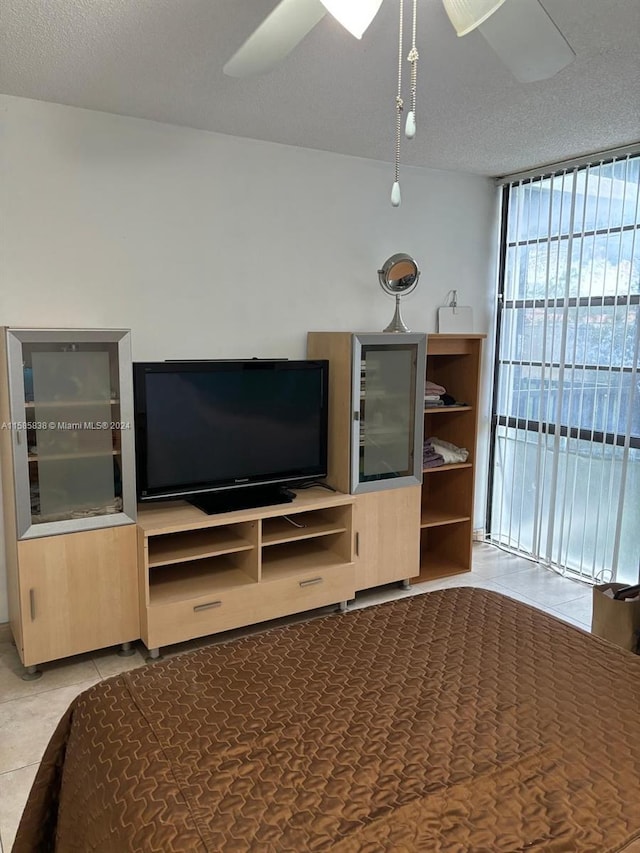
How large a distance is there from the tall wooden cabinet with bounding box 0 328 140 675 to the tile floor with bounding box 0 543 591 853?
111 millimetres

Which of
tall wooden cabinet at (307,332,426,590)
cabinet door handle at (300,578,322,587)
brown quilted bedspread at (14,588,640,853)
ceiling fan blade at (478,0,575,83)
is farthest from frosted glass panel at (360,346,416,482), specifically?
ceiling fan blade at (478,0,575,83)

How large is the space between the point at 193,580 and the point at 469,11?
2.54m

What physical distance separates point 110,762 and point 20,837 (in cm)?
39

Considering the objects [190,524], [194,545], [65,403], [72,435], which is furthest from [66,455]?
[194,545]

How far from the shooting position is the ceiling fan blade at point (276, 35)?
151cm

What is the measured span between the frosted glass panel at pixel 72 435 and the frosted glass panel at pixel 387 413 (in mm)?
1324

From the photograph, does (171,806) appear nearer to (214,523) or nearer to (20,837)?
(20,837)

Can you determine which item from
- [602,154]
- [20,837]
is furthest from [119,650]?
[602,154]

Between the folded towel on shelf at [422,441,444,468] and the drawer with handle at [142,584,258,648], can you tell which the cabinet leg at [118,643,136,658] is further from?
the folded towel on shelf at [422,441,444,468]

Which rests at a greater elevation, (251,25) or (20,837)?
(251,25)

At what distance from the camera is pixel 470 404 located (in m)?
3.95

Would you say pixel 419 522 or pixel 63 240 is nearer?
pixel 63 240

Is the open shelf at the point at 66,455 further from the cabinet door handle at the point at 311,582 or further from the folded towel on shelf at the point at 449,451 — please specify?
the folded towel on shelf at the point at 449,451

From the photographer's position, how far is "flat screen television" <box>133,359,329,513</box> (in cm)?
295
